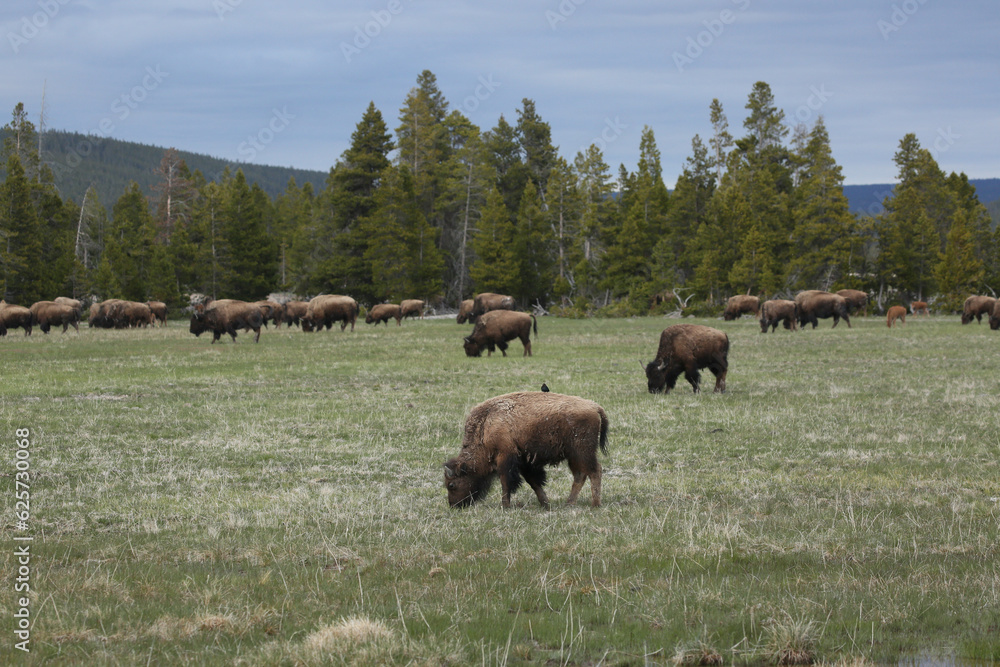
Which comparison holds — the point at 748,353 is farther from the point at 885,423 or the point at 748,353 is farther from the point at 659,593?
the point at 659,593

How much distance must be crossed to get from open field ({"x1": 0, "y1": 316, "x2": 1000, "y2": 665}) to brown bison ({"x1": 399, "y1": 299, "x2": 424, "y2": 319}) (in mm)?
46343

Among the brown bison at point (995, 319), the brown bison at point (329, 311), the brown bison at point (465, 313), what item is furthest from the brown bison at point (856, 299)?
the brown bison at point (329, 311)

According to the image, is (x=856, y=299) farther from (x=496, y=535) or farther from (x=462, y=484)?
(x=496, y=535)

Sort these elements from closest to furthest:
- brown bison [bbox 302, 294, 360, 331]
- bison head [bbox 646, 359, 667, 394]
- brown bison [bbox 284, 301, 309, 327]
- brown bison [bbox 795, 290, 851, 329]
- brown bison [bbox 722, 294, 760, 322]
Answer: bison head [bbox 646, 359, 667, 394]
brown bison [bbox 795, 290, 851, 329]
brown bison [bbox 302, 294, 360, 331]
brown bison [bbox 284, 301, 309, 327]
brown bison [bbox 722, 294, 760, 322]

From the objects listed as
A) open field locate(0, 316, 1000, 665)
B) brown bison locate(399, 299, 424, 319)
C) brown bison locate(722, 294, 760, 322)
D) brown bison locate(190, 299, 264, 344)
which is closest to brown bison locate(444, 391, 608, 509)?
open field locate(0, 316, 1000, 665)

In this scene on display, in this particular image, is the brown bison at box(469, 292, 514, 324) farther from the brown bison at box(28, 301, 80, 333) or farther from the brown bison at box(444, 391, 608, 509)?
the brown bison at box(444, 391, 608, 509)

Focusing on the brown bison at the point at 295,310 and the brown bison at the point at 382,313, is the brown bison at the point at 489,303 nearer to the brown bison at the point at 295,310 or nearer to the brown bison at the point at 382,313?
the brown bison at the point at 382,313

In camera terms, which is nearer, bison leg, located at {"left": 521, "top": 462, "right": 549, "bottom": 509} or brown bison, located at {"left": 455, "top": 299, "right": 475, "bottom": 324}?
bison leg, located at {"left": 521, "top": 462, "right": 549, "bottom": 509}

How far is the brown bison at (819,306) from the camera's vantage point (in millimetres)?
50219

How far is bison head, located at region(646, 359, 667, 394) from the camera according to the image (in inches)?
758

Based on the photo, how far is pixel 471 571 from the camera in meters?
6.58

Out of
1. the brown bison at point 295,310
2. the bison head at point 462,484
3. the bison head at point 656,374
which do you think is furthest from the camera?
the brown bison at point 295,310

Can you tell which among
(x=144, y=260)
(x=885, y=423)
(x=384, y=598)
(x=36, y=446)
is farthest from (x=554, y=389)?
(x=144, y=260)

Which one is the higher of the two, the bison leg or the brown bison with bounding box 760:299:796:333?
the brown bison with bounding box 760:299:796:333
